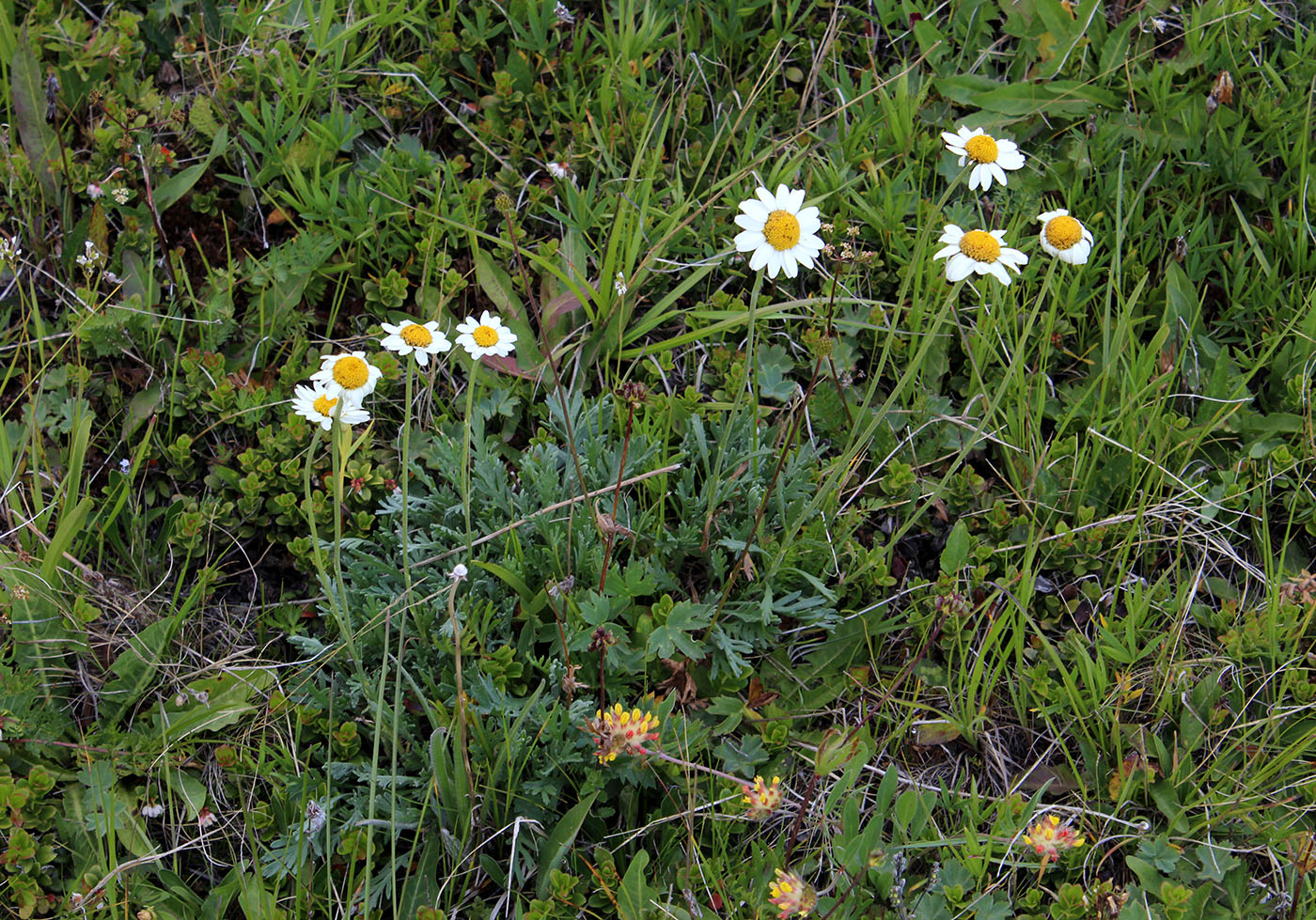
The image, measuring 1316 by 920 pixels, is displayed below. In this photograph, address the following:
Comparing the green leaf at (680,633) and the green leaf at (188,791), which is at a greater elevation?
the green leaf at (680,633)

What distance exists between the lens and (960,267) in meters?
1.96

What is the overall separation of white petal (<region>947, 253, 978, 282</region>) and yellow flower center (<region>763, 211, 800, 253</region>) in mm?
299

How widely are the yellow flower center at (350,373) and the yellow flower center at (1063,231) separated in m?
1.44

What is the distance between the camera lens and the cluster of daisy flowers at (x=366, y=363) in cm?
205

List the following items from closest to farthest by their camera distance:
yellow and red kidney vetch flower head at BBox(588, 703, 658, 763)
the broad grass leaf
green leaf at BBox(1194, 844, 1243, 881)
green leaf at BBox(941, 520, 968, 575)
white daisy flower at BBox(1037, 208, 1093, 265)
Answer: yellow and red kidney vetch flower head at BBox(588, 703, 658, 763), green leaf at BBox(1194, 844, 1243, 881), white daisy flower at BBox(1037, 208, 1093, 265), green leaf at BBox(941, 520, 968, 575), the broad grass leaf

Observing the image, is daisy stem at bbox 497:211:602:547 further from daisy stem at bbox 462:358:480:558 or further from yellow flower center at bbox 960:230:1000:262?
yellow flower center at bbox 960:230:1000:262

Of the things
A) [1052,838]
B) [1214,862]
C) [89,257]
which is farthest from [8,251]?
[1214,862]

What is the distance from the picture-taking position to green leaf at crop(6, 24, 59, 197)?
9.40 ft

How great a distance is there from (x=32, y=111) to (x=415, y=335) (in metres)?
1.67

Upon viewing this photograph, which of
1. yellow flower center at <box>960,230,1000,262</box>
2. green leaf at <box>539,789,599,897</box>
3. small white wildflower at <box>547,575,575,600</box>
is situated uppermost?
yellow flower center at <box>960,230,1000,262</box>

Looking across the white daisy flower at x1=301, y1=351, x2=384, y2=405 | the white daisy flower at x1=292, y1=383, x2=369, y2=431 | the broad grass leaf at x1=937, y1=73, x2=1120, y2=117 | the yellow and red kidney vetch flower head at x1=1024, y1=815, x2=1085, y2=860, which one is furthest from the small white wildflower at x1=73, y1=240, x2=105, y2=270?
the yellow and red kidney vetch flower head at x1=1024, y1=815, x2=1085, y2=860

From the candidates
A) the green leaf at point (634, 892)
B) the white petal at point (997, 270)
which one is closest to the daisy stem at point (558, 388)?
the green leaf at point (634, 892)

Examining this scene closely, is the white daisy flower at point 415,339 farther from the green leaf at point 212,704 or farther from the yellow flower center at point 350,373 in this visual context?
the green leaf at point 212,704

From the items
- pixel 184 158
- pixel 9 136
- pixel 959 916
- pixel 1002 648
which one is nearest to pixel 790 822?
pixel 959 916
